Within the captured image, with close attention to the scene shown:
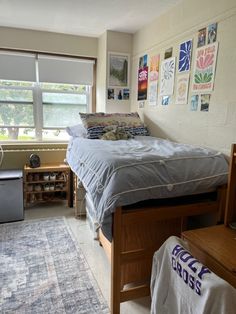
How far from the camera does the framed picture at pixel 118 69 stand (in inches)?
125

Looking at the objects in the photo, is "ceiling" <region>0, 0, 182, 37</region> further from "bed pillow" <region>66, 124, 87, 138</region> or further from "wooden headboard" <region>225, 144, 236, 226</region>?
"wooden headboard" <region>225, 144, 236, 226</region>

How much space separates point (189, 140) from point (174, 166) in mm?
833

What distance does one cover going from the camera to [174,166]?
4.86 ft

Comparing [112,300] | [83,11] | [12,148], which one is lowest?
[112,300]

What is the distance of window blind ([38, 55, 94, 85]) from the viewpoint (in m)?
3.26

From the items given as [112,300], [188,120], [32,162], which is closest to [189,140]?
[188,120]

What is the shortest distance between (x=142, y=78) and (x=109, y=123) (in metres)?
0.75

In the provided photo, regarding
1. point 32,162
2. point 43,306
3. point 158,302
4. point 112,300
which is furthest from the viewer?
point 32,162

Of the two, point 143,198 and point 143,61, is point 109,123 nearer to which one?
point 143,61

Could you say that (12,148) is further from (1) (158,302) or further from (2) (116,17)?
(1) (158,302)

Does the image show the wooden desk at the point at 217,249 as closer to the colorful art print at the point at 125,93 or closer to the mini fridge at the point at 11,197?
the mini fridge at the point at 11,197

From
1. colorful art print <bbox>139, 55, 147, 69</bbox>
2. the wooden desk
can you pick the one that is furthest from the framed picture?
the wooden desk

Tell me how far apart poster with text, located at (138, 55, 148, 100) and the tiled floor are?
5.44 ft

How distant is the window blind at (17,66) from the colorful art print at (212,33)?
2.25m
